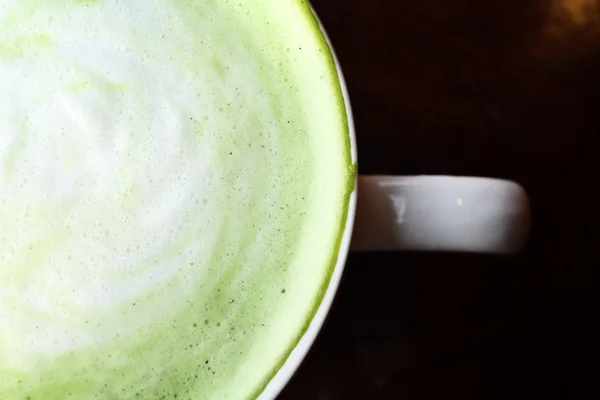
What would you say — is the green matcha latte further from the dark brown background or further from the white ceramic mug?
the dark brown background

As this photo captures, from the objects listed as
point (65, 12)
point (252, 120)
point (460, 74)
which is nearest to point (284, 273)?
point (252, 120)

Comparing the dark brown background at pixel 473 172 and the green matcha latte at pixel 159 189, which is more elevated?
the green matcha latte at pixel 159 189

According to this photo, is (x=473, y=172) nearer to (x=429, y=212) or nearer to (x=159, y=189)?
(x=429, y=212)

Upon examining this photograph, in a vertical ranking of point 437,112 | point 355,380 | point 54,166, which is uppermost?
point 54,166

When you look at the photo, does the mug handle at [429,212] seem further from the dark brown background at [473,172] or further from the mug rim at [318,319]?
the dark brown background at [473,172]

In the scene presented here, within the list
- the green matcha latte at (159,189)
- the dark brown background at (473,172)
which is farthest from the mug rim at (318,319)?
the dark brown background at (473,172)

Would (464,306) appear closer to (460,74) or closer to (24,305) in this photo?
(460,74)
